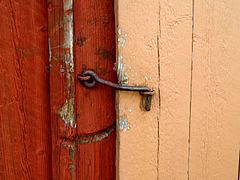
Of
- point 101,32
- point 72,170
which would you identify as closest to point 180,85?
point 101,32

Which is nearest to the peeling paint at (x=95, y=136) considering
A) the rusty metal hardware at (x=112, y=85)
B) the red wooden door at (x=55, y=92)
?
the red wooden door at (x=55, y=92)

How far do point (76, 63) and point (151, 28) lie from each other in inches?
8.1

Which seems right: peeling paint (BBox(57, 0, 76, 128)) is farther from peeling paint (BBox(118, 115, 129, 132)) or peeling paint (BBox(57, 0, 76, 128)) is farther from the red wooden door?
peeling paint (BBox(118, 115, 129, 132))

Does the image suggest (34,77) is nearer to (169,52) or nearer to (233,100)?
(169,52)

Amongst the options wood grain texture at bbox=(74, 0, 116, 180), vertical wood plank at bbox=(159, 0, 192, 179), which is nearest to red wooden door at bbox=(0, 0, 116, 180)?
wood grain texture at bbox=(74, 0, 116, 180)

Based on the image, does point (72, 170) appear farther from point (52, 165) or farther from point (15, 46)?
point (15, 46)

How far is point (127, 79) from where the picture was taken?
30.0 inches

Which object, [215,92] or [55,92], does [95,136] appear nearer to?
[55,92]

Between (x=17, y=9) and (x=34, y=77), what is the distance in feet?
0.57

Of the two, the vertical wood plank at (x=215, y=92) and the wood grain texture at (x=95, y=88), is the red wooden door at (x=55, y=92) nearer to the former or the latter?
the wood grain texture at (x=95, y=88)

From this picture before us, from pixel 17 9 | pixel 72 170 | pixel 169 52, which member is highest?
pixel 17 9

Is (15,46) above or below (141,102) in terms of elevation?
above

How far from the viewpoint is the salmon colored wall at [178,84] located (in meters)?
0.74

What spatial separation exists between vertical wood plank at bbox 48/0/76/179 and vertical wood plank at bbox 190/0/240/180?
31 centimetres
